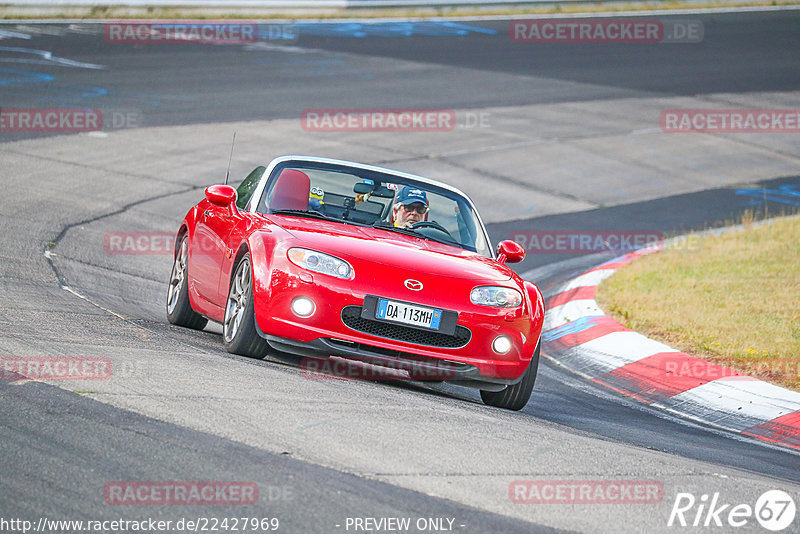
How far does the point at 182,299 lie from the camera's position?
8.68 metres

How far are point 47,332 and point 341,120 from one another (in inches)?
543

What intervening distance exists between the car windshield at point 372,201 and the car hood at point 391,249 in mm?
248

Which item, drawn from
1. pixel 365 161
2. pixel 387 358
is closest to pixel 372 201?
pixel 387 358

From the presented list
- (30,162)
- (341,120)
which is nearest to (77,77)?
(341,120)

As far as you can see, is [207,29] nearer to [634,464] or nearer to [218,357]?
[218,357]

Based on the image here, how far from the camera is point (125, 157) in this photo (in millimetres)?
16391
